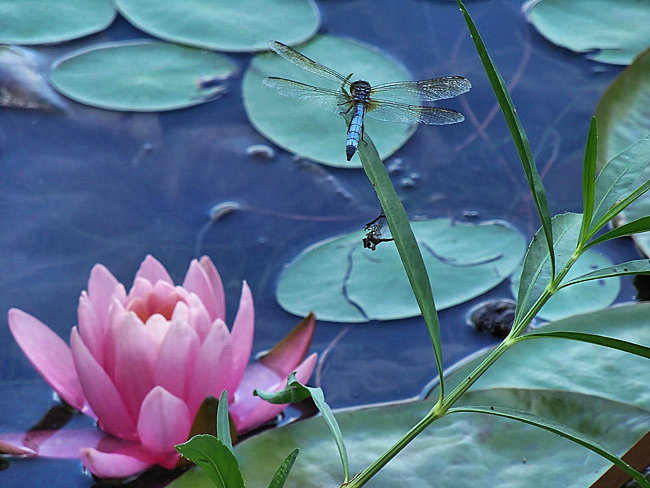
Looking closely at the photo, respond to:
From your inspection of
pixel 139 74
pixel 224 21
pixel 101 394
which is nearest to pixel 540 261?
pixel 101 394

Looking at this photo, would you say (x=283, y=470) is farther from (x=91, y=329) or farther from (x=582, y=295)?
(x=582, y=295)

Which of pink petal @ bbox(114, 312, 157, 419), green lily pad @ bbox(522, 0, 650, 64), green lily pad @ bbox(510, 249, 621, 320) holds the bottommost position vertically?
pink petal @ bbox(114, 312, 157, 419)

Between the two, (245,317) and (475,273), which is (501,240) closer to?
(475,273)

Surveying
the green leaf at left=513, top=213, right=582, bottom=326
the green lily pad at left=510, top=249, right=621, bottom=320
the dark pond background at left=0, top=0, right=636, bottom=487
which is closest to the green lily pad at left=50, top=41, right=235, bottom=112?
the dark pond background at left=0, top=0, right=636, bottom=487

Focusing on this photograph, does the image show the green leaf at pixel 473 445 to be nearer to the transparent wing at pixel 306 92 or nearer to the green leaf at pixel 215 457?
the green leaf at pixel 215 457

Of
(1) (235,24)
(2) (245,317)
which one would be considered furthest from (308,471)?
(1) (235,24)

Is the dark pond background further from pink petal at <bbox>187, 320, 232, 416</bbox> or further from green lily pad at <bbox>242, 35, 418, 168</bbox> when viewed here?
pink petal at <bbox>187, 320, 232, 416</bbox>
